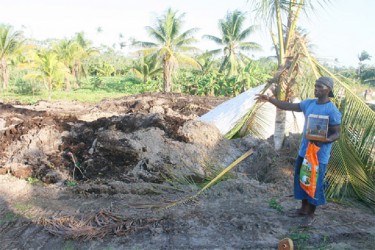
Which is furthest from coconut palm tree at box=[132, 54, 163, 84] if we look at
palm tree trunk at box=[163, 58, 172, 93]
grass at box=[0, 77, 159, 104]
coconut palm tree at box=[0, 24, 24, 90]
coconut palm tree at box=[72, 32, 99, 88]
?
coconut palm tree at box=[0, 24, 24, 90]

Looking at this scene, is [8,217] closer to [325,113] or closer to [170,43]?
[325,113]

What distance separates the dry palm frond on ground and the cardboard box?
201 cm

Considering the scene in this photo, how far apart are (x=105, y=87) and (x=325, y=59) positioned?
28212 mm

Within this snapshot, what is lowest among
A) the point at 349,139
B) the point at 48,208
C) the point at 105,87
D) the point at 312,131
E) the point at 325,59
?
the point at 105,87

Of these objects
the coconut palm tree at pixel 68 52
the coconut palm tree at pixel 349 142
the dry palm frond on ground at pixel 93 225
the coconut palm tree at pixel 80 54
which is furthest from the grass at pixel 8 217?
the coconut palm tree at pixel 80 54

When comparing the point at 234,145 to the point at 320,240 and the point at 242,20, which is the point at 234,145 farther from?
the point at 242,20

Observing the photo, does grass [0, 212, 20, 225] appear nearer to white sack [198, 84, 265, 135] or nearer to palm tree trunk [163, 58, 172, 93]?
white sack [198, 84, 265, 135]

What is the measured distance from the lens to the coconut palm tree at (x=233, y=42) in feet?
89.7

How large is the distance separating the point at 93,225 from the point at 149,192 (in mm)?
1327

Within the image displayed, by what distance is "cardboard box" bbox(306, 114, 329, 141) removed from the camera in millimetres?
3779

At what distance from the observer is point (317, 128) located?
3809 mm

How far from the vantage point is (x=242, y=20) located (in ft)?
89.7

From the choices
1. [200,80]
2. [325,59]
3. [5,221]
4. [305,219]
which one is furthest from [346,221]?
[200,80]

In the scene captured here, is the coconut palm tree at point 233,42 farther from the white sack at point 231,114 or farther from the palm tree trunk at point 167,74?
the white sack at point 231,114
